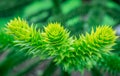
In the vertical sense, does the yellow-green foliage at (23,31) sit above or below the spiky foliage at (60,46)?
above

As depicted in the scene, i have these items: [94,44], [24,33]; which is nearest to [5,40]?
[24,33]

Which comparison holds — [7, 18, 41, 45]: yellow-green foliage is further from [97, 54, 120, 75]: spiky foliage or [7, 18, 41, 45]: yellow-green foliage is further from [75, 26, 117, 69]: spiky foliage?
[97, 54, 120, 75]: spiky foliage

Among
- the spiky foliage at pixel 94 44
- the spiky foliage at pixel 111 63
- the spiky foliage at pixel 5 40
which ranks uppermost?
the spiky foliage at pixel 5 40

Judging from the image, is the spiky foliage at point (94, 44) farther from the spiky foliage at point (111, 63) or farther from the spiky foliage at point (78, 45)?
the spiky foliage at point (111, 63)

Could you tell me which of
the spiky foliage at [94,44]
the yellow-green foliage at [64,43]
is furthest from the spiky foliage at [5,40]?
the spiky foliage at [94,44]

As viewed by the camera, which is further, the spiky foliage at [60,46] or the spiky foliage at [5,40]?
the spiky foliage at [5,40]

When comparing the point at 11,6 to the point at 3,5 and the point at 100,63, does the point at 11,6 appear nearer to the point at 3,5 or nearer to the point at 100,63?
the point at 3,5

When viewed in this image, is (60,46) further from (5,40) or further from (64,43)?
(5,40)

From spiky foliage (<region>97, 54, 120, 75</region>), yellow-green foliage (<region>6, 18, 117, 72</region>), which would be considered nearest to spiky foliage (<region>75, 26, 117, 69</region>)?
yellow-green foliage (<region>6, 18, 117, 72</region>)

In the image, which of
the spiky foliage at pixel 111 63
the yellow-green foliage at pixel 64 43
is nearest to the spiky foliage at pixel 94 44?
the yellow-green foliage at pixel 64 43

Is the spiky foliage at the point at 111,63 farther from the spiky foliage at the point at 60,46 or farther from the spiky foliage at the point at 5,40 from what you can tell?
the spiky foliage at the point at 5,40
